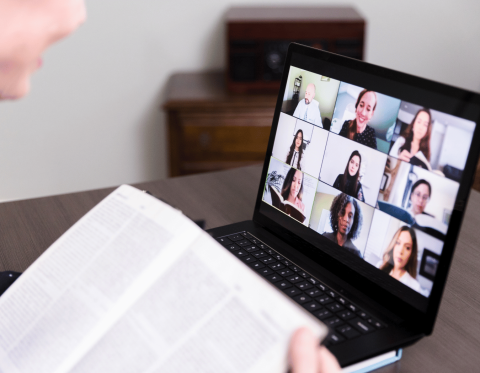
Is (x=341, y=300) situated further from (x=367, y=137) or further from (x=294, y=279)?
(x=367, y=137)

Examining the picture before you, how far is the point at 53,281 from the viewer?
0.55 metres

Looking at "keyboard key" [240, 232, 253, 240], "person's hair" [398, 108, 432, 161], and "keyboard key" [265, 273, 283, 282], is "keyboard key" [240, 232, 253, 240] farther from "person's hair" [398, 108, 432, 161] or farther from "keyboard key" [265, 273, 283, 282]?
"person's hair" [398, 108, 432, 161]

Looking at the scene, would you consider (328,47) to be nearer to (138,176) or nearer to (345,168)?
(138,176)

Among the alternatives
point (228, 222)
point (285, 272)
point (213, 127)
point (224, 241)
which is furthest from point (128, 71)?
point (285, 272)

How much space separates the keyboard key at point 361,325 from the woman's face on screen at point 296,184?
218mm

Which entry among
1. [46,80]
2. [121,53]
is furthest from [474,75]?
[46,80]

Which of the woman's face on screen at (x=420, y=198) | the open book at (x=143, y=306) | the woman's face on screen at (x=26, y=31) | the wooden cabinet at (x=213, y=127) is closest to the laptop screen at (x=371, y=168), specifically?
the woman's face on screen at (x=420, y=198)

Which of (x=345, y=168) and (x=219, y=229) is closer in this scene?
(x=345, y=168)

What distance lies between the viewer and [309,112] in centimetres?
71

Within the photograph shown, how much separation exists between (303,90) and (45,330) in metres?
0.46

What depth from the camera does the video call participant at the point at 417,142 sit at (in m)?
0.55

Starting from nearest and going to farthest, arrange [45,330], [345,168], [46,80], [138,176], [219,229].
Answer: [45,330], [345,168], [219,229], [46,80], [138,176]

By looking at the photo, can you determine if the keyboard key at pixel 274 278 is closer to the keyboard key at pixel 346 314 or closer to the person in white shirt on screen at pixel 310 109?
the keyboard key at pixel 346 314

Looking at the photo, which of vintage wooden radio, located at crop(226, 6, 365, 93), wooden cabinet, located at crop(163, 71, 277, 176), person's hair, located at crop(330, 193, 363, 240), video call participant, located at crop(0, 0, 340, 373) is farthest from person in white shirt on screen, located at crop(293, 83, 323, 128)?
vintage wooden radio, located at crop(226, 6, 365, 93)
